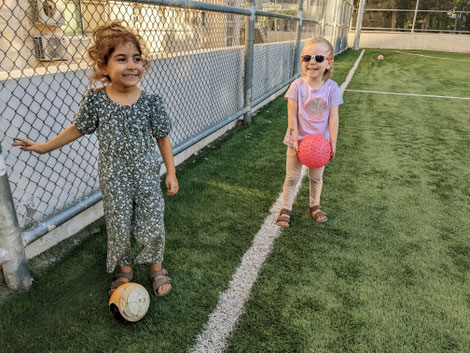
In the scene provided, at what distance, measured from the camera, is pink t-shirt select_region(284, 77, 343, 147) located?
2.83m

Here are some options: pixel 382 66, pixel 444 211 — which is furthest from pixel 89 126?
pixel 382 66

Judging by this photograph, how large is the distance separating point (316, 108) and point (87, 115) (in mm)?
1669

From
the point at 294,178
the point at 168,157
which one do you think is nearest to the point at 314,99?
the point at 294,178

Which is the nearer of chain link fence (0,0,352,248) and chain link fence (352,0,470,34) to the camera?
chain link fence (0,0,352,248)

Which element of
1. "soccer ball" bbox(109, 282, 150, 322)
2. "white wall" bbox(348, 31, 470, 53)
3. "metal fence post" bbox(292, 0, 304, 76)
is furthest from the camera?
"white wall" bbox(348, 31, 470, 53)

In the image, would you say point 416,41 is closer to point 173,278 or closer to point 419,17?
point 419,17

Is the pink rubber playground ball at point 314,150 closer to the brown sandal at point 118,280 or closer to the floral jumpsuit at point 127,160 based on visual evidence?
the floral jumpsuit at point 127,160

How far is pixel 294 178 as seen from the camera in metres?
3.12

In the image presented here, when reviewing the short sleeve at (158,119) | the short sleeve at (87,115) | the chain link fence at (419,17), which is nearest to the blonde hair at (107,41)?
the short sleeve at (87,115)

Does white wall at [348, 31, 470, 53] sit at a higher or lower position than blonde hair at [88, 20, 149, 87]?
lower

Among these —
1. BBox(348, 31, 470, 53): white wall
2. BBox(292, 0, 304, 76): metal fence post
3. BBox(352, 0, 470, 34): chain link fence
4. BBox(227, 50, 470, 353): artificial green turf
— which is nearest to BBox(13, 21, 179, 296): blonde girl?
BBox(227, 50, 470, 353): artificial green turf

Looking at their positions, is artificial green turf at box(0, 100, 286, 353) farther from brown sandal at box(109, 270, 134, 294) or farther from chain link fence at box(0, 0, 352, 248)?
chain link fence at box(0, 0, 352, 248)

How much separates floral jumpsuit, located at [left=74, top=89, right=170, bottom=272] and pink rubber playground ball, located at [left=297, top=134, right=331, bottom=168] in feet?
3.91

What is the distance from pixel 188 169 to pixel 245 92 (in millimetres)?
2194
